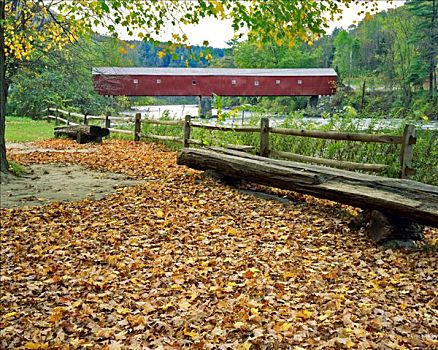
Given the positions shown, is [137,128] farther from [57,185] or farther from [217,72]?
[217,72]

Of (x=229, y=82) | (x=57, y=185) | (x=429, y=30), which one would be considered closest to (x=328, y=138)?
(x=57, y=185)

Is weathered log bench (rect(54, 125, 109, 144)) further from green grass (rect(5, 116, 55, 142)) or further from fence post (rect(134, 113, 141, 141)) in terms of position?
green grass (rect(5, 116, 55, 142))

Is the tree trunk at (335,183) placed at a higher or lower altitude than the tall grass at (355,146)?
lower

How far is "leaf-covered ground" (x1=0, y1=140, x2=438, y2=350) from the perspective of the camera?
3375 mm

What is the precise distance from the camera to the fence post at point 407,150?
6.45m

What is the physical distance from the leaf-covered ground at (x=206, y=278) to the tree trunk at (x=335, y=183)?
380mm

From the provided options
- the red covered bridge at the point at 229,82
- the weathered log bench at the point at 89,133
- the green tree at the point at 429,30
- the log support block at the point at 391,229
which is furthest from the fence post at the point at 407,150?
the green tree at the point at 429,30

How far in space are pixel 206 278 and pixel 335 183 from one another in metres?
2.23

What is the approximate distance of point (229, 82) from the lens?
109 ft

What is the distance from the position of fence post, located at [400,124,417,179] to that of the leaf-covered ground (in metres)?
1.07

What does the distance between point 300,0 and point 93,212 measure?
3.78 metres

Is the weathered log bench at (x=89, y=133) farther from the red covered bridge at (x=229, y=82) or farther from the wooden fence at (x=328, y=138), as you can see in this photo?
the red covered bridge at (x=229, y=82)

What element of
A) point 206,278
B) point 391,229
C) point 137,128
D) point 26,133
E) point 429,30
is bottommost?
point 206,278

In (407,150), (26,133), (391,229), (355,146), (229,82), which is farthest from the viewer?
(229,82)
